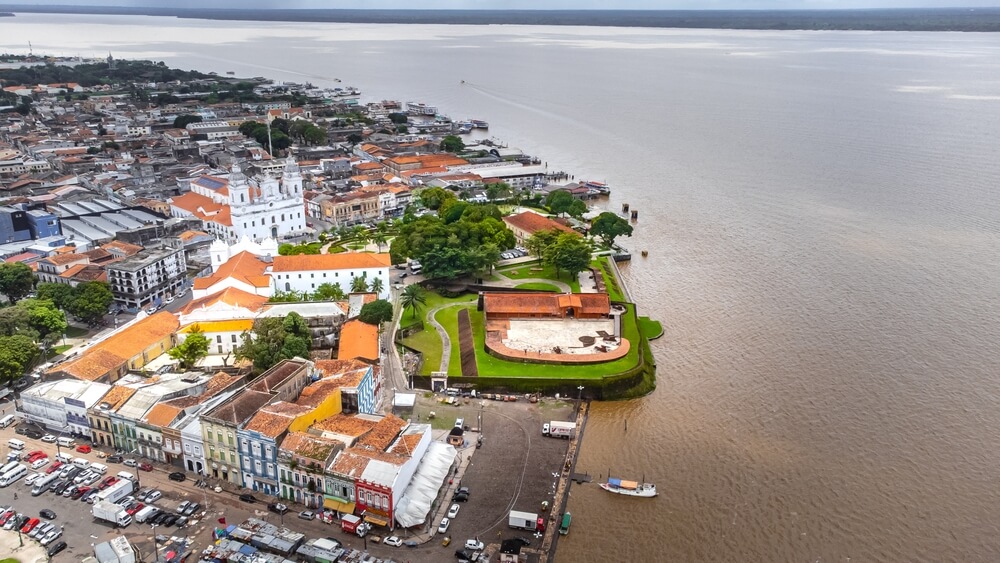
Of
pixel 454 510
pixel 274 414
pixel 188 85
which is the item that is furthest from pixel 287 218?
pixel 188 85

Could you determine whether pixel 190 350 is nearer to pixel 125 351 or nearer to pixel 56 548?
pixel 125 351

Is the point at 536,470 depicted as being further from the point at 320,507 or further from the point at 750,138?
the point at 750,138

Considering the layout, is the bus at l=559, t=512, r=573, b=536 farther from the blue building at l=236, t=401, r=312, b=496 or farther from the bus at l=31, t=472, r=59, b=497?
the bus at l=31, t=472, r=59, b=497

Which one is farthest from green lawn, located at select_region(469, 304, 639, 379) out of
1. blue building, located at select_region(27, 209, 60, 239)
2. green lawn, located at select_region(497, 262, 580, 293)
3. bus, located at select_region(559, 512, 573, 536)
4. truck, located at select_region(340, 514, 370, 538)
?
blue building, located at select_region(27, 209, 60, 239)

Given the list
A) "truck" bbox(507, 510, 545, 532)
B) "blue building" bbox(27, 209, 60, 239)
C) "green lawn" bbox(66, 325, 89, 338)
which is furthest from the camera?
"blue building" bbox(27, 209, 60, 239)

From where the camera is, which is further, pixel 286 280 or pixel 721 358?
pixel 286 280

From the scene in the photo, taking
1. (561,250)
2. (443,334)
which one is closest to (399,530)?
(443,334)
